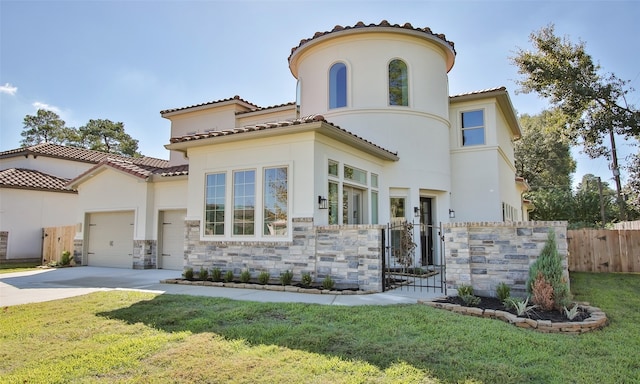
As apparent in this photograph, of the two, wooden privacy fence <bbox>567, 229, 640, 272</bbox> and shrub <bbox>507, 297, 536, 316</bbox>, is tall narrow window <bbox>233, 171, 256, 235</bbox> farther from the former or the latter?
wooden privacy fence <bbox>567, 229, 640, 272</bbox>

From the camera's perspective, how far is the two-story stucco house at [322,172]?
9.65 metres

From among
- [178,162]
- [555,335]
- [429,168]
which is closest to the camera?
[555,335]

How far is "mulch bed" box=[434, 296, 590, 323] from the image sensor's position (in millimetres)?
5926

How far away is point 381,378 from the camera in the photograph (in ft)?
12.7

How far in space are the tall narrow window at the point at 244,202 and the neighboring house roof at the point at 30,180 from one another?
12.2m

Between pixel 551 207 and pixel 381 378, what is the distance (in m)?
35.7


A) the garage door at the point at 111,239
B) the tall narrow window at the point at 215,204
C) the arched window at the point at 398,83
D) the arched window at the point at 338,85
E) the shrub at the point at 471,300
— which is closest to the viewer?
the shrub at the point at 471,300

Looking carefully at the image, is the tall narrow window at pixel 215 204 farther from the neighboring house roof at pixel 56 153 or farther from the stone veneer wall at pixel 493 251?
the neighboring house roof at pixel 56 153

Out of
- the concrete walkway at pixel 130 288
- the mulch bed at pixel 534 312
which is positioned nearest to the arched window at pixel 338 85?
the concrete walkway at pixel 130 288

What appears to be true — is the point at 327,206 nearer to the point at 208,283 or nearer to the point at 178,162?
the point at 208,283

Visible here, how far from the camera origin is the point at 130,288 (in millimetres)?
9578

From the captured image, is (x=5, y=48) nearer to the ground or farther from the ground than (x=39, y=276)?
farther from the ground

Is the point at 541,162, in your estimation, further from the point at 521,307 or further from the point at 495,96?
the point at 521,307

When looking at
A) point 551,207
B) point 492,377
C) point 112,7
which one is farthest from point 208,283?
point 551,207
